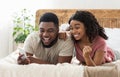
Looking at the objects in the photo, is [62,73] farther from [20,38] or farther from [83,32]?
[20,38]

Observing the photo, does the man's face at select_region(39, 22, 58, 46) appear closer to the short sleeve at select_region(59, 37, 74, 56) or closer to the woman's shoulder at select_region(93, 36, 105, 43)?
the short sleeve at select_region(59, 37, 74, 56)

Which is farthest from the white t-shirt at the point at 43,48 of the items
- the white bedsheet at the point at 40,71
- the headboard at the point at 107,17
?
the headboard at the point at 107,17

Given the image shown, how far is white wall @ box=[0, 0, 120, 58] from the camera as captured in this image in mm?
3345

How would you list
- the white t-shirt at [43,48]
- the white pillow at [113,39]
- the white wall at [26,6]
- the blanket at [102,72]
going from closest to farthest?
1. the blanket at [102,72]
2. the white t-shirt at [43,48]
3. the white pillow at [113,39]
4. the white wall at [26,6]

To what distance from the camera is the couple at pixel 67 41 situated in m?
1.69

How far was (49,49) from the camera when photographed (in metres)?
1.80

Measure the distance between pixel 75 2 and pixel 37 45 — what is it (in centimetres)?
173

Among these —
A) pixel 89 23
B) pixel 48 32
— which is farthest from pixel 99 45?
pixel 48 32

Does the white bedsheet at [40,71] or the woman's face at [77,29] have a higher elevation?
the woman's face at [77,29]

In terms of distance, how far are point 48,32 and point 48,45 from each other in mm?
111

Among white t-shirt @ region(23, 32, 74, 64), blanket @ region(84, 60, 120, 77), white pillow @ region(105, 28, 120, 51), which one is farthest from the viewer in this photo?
white pillow @ region(105, 28, 120, 51)

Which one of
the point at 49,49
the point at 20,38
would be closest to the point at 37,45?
the point at 49,49

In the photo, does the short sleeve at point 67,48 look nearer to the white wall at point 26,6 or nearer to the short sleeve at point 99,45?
the short sleeve at point 99,45

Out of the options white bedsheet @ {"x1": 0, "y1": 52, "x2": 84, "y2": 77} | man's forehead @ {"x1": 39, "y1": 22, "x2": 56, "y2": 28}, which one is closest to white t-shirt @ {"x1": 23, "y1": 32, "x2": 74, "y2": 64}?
man's forehead @ {"x1": 39, "y1": 22, "x2": 56, "y2": 28}
